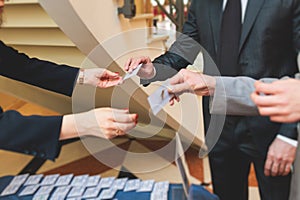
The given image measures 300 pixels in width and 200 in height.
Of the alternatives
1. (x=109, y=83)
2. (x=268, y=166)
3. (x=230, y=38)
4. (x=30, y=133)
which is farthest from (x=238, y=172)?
(x=30, y=133)

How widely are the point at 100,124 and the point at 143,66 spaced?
0.60 ft

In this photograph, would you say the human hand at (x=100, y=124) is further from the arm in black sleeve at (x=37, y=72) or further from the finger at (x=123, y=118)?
the arm in black sleeve at (x=37, y=72)

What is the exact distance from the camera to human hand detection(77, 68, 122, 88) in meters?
0.58

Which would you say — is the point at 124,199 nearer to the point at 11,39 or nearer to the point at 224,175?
the point at 224,175

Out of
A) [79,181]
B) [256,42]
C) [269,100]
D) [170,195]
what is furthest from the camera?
[79,181]

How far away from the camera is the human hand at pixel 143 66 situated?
1.94 feet

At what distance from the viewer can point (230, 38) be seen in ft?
2.27

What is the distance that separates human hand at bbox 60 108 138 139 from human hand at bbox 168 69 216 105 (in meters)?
0.09

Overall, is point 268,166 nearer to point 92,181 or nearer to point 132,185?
point 132,185

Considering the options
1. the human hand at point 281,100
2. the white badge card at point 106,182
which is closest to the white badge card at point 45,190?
the white badge card at point 106,182

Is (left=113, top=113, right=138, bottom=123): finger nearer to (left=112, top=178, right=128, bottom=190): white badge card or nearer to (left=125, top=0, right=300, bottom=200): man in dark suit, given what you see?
(left=125, top=0, right=300, bottom=200): man in dark suit

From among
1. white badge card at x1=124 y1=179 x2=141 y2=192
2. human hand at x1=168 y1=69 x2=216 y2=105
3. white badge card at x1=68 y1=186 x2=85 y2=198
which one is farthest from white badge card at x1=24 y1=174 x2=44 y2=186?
human hand at x1=168 y1=69 x2=216 y2=105

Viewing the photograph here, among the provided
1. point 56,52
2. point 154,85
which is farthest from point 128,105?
point 56,52

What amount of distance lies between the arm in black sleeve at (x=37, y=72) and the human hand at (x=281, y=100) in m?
0.32
